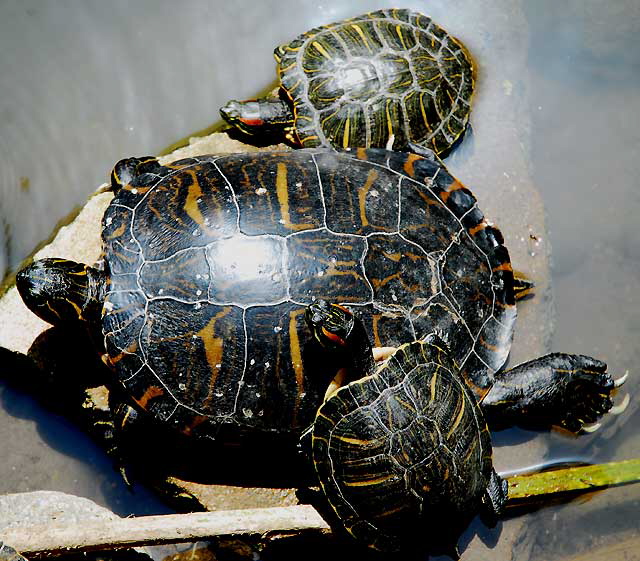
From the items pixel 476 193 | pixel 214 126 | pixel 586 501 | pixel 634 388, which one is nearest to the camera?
pixel 586 501

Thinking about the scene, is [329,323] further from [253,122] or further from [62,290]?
[253,122]

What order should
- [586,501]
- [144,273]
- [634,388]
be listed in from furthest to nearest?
1. [634,388]
2. [586,501]
3. [144,273]

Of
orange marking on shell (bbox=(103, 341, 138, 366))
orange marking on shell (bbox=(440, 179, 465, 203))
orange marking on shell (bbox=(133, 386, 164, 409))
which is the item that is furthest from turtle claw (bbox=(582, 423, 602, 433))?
orange marking on shell (bbox=(103, 341, 138, 366))

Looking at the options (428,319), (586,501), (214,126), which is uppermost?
(214,126)

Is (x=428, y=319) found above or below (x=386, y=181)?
below

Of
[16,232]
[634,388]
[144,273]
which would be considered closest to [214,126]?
[16,232]

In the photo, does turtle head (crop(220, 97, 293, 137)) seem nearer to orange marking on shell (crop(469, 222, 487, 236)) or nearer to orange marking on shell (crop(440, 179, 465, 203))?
orange marking on shell (crop(440, 179, 465, 203))

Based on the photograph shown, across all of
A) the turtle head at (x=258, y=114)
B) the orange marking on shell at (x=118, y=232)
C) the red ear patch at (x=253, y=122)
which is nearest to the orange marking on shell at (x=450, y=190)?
the turtle head at (x=258, y=114)

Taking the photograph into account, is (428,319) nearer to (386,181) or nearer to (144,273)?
(386,181)
